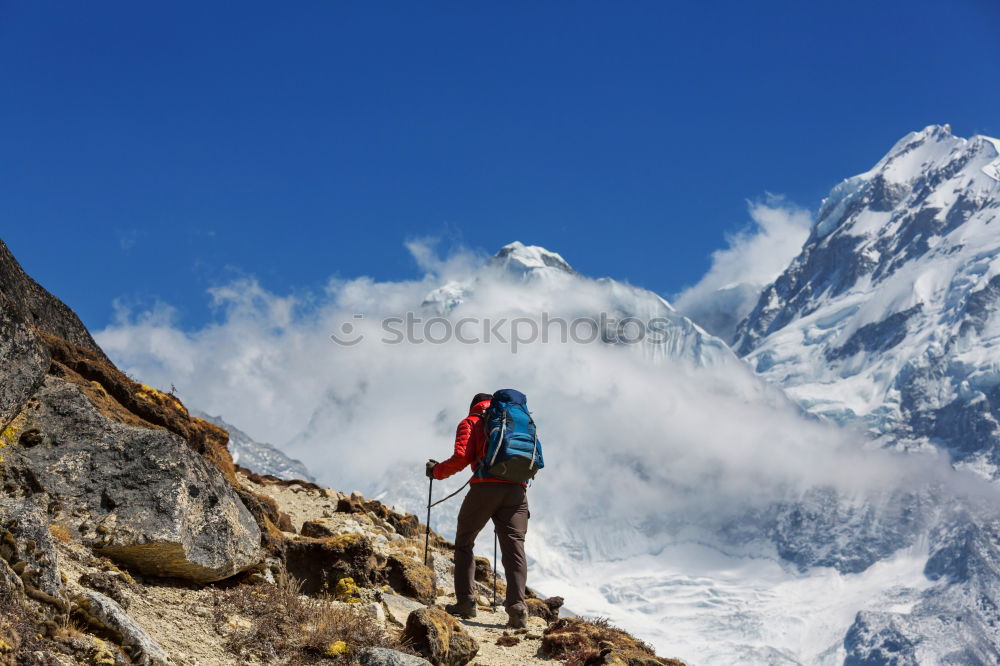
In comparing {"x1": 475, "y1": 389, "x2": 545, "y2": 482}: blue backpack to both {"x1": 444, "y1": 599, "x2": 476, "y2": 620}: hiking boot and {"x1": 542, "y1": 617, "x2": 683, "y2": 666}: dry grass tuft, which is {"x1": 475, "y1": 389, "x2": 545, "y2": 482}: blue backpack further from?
{"x1": 542, "y1": 617, "x2": 683, "y2": 666}: dry grass tuft

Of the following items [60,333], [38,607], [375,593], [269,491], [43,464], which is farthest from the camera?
[269,491]

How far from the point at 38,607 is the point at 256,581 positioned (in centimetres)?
312

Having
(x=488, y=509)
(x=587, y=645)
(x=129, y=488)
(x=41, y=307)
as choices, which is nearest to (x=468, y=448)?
(x=488, y=509)

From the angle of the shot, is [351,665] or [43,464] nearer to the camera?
[351,665]

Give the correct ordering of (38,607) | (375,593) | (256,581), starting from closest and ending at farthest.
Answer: (38,607) → (256,581) → (375,593)

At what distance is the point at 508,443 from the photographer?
11.7m

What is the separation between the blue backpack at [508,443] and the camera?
11.7 metres

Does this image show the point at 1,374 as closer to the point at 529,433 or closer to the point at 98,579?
the point at 98,579

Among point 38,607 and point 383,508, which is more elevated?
point 383,508

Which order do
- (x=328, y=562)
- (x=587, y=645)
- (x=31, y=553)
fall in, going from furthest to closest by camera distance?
(x=328, y=562) → (x=587, y=645) → (x=31, y=553)

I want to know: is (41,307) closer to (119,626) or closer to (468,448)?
(468,448)

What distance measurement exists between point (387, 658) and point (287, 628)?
1075 mm

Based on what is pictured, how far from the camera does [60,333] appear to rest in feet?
44.5

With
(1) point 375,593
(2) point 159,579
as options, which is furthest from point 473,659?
(2) point 159,579
